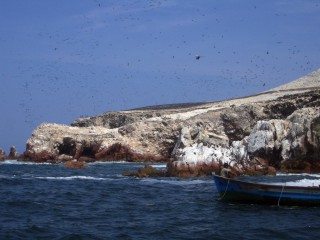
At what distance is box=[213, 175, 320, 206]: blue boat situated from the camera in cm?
2520

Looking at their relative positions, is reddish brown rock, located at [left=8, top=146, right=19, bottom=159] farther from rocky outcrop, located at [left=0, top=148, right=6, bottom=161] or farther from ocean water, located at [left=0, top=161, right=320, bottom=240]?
ocean water, located at [left=0, top=161, right=320, bottom=240]

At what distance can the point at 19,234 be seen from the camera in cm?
1834

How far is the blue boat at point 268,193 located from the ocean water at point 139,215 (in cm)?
38

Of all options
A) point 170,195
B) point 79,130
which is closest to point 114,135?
point 79,130

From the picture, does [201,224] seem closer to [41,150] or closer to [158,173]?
[158,173]

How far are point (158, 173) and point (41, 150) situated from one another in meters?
34.2

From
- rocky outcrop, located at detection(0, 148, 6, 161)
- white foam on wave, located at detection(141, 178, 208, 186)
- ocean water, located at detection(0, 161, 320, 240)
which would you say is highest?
rocky outcrop, located at detection(0, 148, 6, 161)

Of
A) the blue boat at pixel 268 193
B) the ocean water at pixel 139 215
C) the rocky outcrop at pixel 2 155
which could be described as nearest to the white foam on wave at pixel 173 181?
the ocean water at pixel 139 215

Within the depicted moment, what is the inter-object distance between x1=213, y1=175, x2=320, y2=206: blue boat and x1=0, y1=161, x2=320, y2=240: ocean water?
1.25 feet

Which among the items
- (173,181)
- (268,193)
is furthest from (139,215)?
(173,181)

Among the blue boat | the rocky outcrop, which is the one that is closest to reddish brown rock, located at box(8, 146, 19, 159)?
the rocky outcrop

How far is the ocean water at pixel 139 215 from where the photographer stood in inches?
742

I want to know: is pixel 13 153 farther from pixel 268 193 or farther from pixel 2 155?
pixel 268 193

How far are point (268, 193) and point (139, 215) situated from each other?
256 inches
